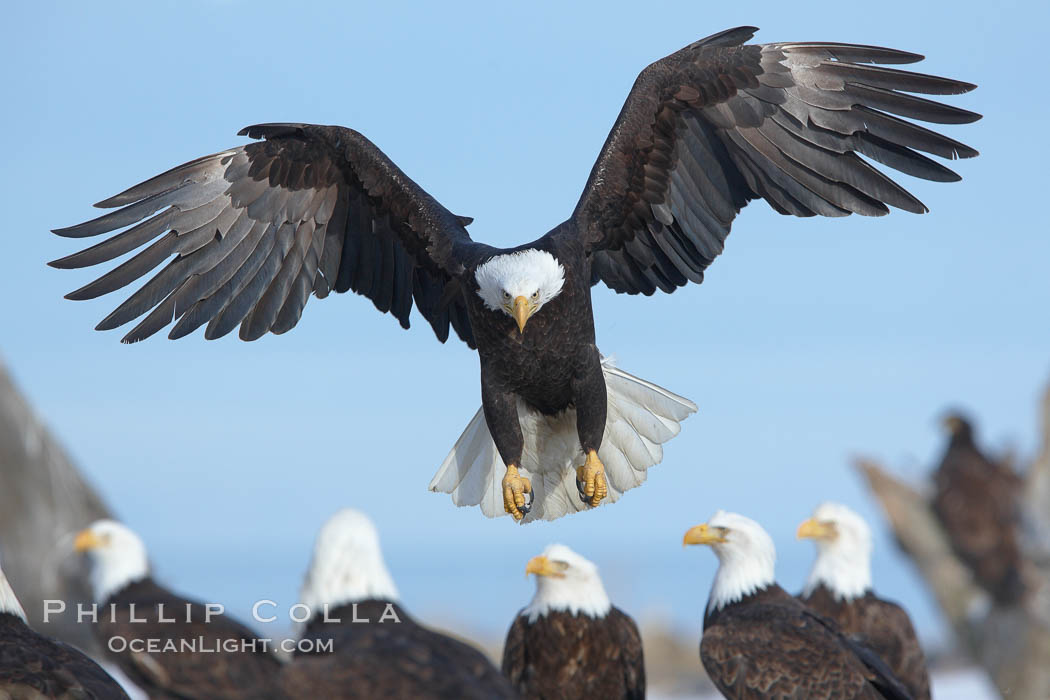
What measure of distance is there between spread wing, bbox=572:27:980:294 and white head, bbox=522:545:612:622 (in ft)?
3.87

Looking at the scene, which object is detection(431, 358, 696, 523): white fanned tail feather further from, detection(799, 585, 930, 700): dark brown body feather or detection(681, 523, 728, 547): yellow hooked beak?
detection(799, 585, 930, 700): dark brown body feather

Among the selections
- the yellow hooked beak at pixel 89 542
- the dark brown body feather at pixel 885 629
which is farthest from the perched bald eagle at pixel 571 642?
the yellow hooked beak at pixel 89 542

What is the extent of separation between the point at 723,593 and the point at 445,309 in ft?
5.26

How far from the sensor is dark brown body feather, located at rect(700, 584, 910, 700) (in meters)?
4.27

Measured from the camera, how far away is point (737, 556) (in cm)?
490

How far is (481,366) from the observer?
5098 millimetres

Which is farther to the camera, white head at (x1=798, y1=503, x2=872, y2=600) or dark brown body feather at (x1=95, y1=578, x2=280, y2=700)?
white head at (x1=798, y1=503, x2=872, y2=600)

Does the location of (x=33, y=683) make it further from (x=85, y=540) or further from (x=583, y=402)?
(x=85, y=540)

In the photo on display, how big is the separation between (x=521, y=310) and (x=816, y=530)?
1960mm

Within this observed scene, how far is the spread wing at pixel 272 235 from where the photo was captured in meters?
5.15

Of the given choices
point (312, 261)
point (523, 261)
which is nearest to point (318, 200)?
point (312, 261)

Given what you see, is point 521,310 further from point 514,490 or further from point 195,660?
point 195,660

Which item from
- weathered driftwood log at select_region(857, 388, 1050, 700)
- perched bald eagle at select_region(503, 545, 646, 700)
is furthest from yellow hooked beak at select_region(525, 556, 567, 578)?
weathered driftwood log at select_region(857, 388, 1050, 700)

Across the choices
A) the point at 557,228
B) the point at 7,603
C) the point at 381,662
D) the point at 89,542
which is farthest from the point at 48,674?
the point at 89,542
